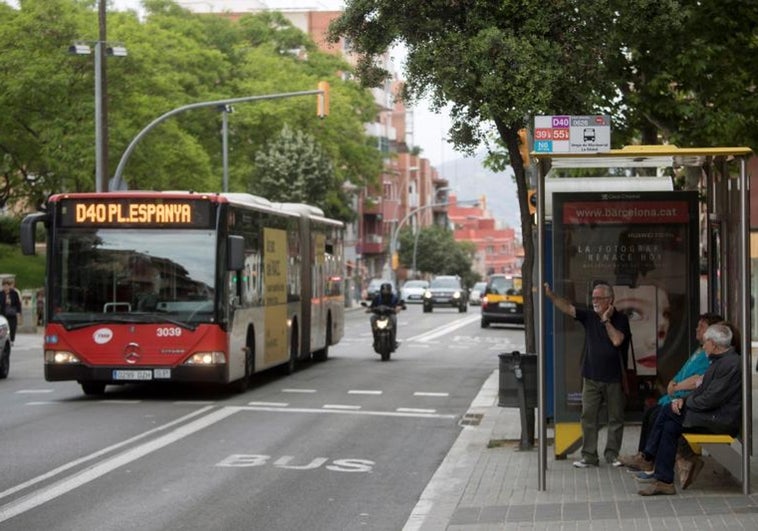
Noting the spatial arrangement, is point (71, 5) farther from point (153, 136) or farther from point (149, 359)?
point (149, 359)

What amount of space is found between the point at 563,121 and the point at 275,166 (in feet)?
192

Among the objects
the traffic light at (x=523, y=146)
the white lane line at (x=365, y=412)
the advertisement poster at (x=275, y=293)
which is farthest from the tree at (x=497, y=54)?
the advertisement poster at (x=275, y=293)

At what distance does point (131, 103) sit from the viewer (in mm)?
52688

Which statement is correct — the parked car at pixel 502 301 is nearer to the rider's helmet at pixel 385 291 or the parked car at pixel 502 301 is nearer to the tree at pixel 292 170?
the tree at pixel 292 170

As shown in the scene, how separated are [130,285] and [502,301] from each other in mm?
33623

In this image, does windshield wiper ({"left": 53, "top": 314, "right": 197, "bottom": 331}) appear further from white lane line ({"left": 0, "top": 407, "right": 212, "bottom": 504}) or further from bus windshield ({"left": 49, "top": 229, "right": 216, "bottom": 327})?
white lane line ({"left": 0, "top": 407, "right": 212, "bottom": 504})

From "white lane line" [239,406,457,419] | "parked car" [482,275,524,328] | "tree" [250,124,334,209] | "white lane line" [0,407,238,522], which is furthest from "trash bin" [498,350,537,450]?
A: "tree" [250,124,334,209]

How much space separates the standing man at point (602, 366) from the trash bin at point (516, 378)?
135 centimetres

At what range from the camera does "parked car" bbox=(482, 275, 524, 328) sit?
53812 millimetres

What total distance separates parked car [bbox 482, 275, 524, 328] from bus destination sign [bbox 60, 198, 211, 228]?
108 feet

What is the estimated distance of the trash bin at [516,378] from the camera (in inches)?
594

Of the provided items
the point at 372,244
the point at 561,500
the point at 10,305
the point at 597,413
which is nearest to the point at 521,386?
the point at 597,413

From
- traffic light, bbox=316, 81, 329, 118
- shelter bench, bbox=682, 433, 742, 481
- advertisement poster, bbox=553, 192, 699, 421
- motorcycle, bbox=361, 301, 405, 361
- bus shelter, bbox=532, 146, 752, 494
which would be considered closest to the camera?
shelter bench, bbox=682, 433, 742, 481

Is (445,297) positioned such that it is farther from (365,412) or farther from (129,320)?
(365,412)
